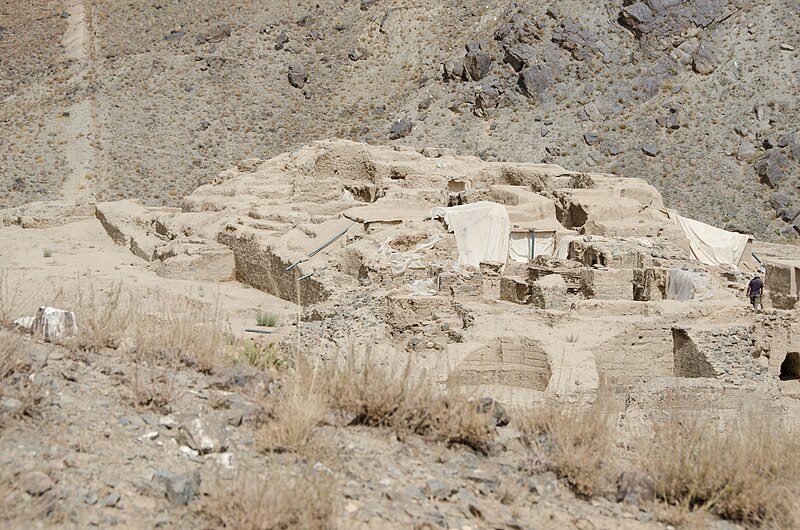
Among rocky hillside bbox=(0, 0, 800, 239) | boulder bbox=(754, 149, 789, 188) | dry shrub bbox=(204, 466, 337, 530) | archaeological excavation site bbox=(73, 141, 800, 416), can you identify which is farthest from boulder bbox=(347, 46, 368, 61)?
dry shrub bbox=(204, 466, 337, 530)

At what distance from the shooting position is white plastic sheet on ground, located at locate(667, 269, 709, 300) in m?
13.0

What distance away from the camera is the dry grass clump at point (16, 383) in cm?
476

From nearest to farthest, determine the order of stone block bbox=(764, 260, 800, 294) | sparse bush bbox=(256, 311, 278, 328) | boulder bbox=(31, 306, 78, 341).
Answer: boulder bbox=(31, 306, 78, 341)
sparse bush bbox=(256, 311, 278, 328)
stone block bbox=(764, 260, 800, 294)

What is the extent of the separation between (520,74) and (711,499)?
115ft

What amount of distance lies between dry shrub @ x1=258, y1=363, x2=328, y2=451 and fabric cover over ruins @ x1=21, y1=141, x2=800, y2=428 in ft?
3.32

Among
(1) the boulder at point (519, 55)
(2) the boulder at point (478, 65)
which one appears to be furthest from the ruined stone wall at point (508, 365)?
(2) the boulder at point (478, 65)

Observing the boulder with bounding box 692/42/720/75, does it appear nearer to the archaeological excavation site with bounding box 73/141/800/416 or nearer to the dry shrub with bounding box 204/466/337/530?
the archaeological excavation site with bounding box 73/141/800/416

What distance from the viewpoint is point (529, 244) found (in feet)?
61.4

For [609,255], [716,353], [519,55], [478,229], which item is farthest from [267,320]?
[519,55]

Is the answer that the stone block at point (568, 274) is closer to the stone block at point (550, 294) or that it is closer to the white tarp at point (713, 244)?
the stone block at point (550, 294)

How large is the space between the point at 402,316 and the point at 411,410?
652 cm

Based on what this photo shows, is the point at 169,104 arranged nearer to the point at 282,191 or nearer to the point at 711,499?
the point at 282,191

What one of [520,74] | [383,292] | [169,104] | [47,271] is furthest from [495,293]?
[169,104]

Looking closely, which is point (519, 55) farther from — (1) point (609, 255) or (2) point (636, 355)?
(2) point (636, 355)
